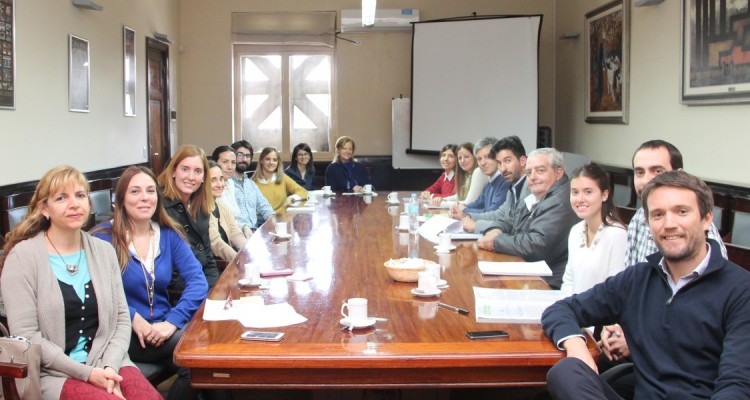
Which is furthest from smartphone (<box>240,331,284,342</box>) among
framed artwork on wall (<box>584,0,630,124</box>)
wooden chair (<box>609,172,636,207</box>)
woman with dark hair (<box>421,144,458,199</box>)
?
framed artwork on wall (<box>584,0,630,124</box>)

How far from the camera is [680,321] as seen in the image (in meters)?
2.00

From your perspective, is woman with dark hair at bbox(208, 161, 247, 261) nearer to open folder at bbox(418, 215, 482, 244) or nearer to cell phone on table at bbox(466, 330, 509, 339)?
open folder at bbox(418, 215, 482, 244)

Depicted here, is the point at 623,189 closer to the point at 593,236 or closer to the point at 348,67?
the point at 593,236

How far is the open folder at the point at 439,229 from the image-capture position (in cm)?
415

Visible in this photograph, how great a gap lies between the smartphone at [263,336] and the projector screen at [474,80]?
265 inches

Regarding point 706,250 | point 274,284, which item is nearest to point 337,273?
point 274,284

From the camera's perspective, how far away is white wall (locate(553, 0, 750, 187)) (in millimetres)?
5199

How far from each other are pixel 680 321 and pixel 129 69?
6.79m

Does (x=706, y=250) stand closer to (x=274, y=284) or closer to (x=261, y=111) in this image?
(x=274, y=284)

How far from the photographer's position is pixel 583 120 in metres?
8.47

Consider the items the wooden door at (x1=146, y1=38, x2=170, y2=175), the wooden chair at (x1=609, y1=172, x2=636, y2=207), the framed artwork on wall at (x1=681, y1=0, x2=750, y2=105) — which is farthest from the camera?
the wooden door at (x1=146, y1=38, x2=170, y2=175)

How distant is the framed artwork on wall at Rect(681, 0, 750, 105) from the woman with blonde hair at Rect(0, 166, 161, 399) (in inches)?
162

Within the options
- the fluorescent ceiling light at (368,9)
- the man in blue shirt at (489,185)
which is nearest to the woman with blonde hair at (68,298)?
the man in blue shirt at (489,185)

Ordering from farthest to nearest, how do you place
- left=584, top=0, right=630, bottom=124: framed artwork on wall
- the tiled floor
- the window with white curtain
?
the window with white curtain
left=584, top=0, right=630, bottom=124: framed artwork on wall
the tiled floor
